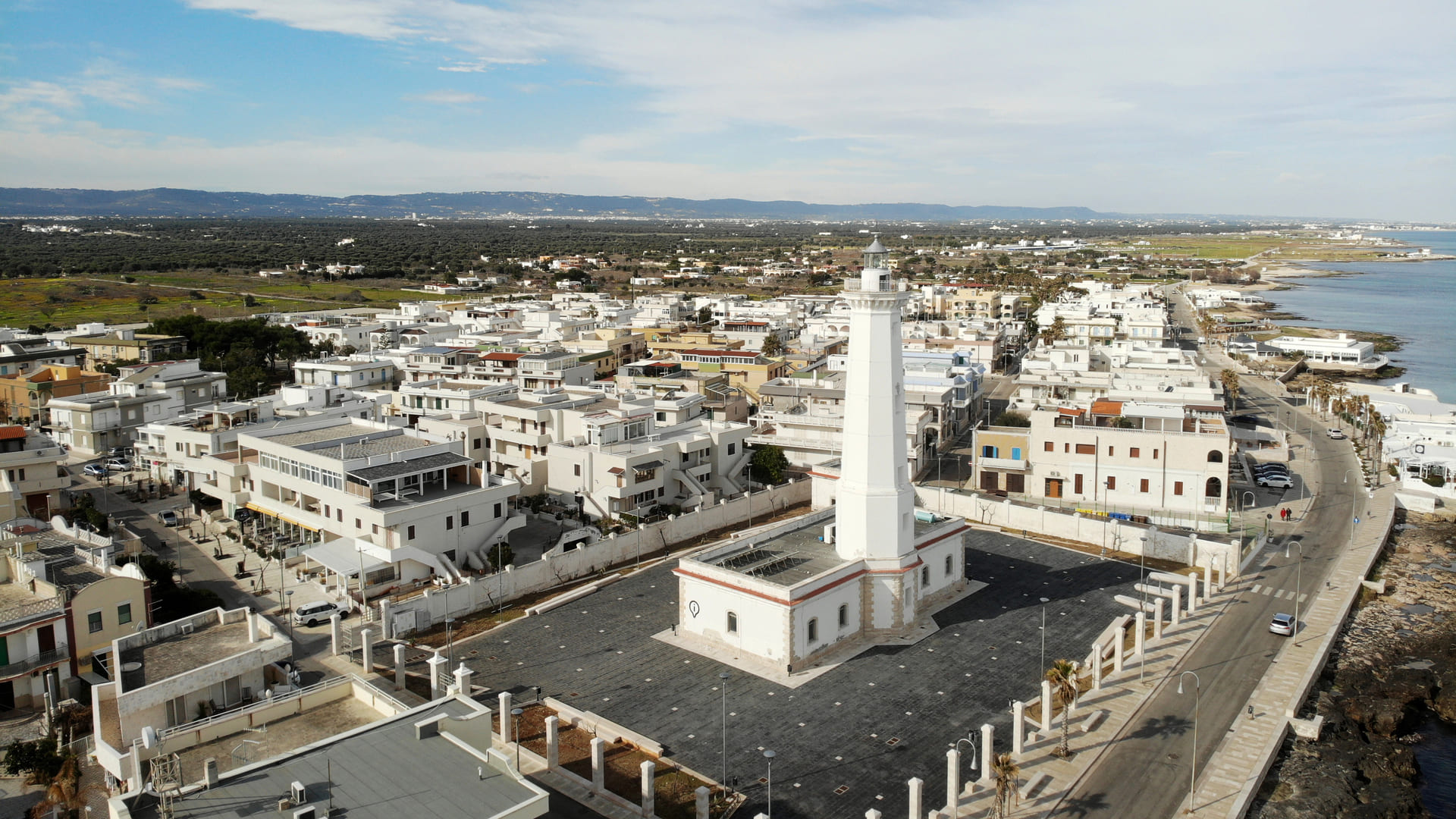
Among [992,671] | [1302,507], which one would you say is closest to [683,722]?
[992,671]

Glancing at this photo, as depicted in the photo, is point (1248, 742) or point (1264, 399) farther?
point (1264, 399)

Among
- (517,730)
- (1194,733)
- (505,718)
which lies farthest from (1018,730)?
(505,718)

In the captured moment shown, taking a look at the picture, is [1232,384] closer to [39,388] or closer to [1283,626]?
[1283,626]

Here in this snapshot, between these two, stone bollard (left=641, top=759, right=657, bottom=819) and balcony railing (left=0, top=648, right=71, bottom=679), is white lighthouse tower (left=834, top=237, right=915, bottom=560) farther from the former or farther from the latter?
balcony railing (left=0, top=648, right=71, bottom=679)

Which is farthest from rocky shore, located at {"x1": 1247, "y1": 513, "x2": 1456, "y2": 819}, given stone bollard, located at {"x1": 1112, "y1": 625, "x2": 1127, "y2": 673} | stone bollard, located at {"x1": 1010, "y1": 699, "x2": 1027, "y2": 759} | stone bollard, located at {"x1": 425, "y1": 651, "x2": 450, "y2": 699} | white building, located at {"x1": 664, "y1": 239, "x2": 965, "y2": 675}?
stone bollard, located at {"x1": 425, "y1": 651, "x2": 450, "y2": 699}

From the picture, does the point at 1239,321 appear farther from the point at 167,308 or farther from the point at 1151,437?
the point at 167,308

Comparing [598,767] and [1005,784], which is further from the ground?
[1005,784]
